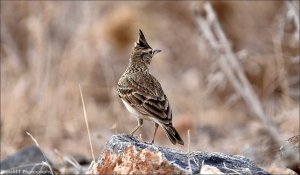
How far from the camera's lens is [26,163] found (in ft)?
23.6

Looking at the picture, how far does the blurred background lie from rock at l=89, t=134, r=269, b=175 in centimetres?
207

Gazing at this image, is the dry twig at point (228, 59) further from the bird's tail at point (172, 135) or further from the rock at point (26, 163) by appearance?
the bird's tail at point (172, 135)

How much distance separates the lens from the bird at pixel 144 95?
19.2 ft

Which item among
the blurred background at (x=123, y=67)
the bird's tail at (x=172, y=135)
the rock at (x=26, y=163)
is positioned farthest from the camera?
the blurred background at (x=123, y=67)

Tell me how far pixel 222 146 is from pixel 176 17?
18.7ft

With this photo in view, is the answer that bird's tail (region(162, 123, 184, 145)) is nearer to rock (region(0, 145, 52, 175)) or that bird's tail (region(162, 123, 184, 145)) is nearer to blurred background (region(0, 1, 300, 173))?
rock (region(0, 145, 52, 175))

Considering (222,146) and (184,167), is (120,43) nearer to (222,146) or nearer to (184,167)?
(222,146)

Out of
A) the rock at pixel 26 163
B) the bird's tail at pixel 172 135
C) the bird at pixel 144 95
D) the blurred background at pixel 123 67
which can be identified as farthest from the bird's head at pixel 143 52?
the blurred background at pixel 123 67

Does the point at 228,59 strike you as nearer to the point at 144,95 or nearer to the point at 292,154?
the point at 144,95

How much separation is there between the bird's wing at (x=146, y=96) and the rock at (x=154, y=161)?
77cm

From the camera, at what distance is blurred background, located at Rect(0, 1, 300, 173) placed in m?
9.74

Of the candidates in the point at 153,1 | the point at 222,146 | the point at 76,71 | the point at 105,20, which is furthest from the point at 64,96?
the point at 153,1

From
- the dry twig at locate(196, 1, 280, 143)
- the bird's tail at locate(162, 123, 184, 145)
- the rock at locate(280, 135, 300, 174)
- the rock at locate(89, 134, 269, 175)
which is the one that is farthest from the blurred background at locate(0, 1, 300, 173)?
the rock at locate(89, 134, 269, 175)

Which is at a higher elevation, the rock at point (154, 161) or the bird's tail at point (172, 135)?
the bird's tail at point (172, 135)
